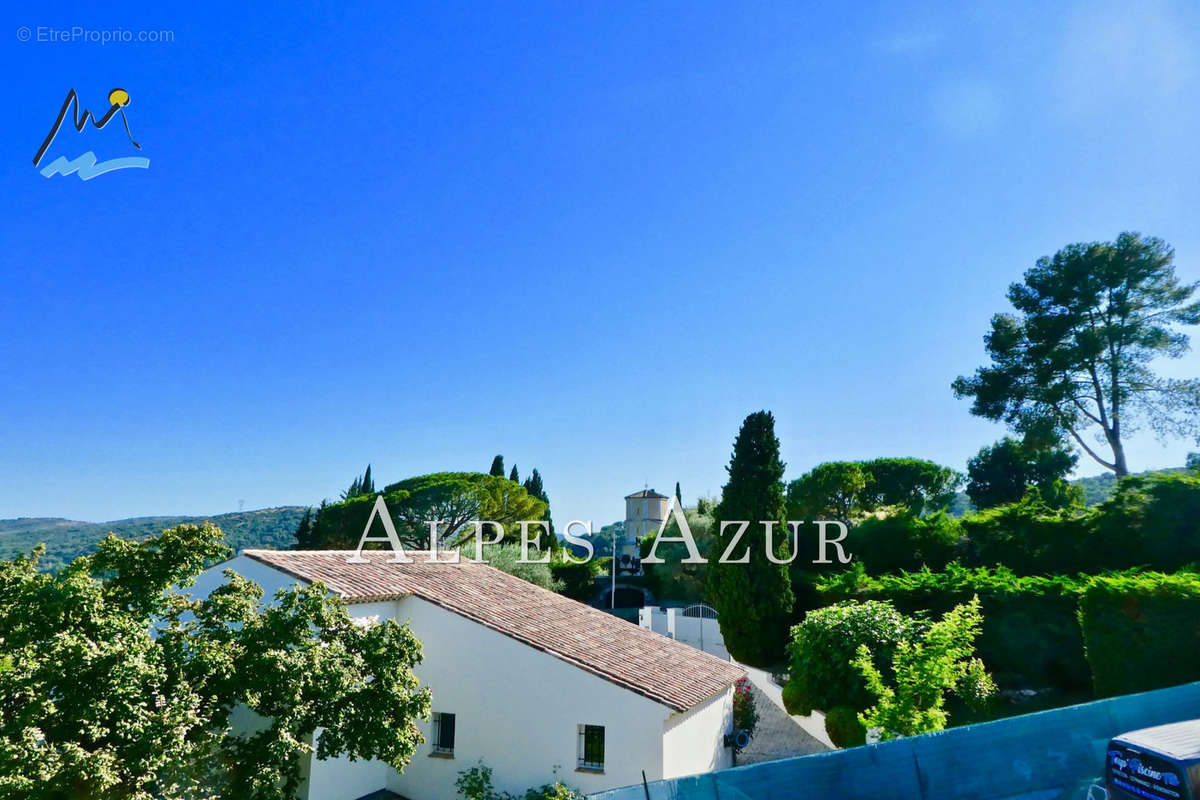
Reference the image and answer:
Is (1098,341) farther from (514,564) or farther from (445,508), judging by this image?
(445,508)

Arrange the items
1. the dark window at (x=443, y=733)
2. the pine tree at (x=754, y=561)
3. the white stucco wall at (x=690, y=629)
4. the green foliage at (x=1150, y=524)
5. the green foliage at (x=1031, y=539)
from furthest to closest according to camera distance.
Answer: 1. the white stucco wall at (x=690, y=629)
2. the pine tree at (x=754, y=561)
3. the green foliage at (x=1031, y=539)
4. the green foliage at (x=1150, y=524)
5. the dark window at (x=443, y=733)

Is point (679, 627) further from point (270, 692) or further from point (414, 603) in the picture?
point (270, 692)

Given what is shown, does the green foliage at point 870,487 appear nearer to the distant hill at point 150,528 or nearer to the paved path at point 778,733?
the paved path at point 778,733

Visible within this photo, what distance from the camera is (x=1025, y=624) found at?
1294 cm

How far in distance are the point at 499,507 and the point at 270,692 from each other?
107 ft

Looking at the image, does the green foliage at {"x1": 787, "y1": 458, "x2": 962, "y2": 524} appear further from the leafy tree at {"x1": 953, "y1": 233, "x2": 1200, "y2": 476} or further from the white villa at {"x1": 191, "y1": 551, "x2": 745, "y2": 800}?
the white villa at {"x1": 191, "y1": 551, "x2": 745, "y2": 800}

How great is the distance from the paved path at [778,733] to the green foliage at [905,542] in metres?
5.70

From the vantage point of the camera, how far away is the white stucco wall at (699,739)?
Result: 10582 millimetres

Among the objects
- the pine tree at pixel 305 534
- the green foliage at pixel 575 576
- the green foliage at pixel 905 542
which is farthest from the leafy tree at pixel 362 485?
the green foliage at pixel 905 542

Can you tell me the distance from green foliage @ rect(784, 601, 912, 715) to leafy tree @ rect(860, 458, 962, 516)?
101ft

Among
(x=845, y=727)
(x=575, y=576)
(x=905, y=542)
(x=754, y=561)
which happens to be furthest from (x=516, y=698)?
(x=575, y=576)

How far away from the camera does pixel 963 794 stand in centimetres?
687

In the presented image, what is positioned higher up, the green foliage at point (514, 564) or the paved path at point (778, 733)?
the green foliage at point (514, 564)

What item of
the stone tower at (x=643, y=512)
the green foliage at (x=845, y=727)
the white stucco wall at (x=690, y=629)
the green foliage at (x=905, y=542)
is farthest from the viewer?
the stone tower at (x=643, y=512)
